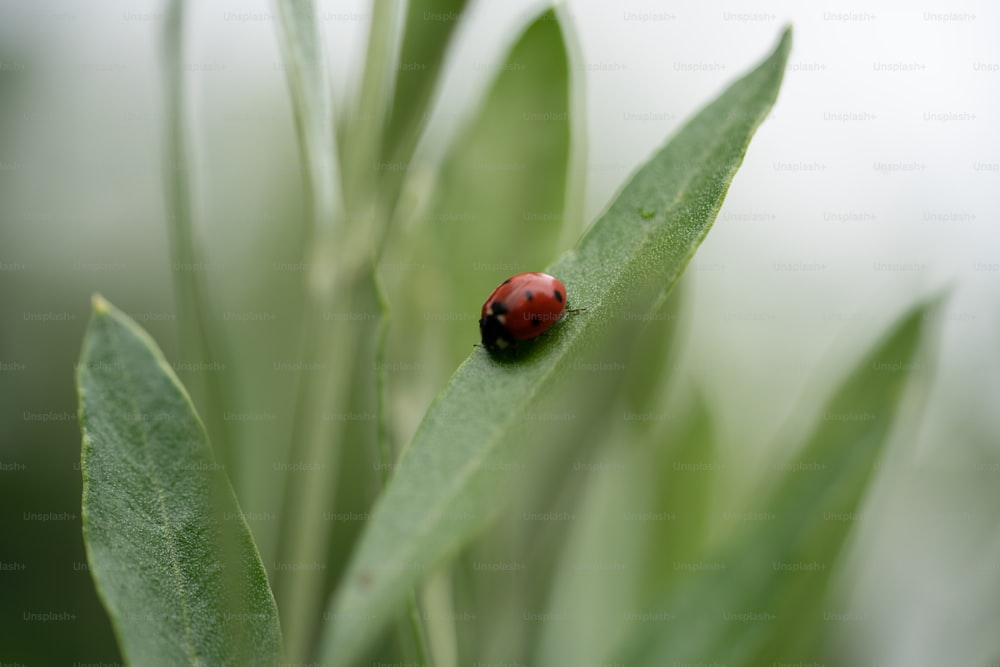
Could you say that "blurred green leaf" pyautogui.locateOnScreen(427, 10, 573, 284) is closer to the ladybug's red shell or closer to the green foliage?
the green foliage

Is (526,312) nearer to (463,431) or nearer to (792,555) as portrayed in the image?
(463,431)

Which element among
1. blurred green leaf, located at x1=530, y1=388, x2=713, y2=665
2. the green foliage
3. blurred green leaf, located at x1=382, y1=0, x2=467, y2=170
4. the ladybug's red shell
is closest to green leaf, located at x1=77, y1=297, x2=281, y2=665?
the green foliage

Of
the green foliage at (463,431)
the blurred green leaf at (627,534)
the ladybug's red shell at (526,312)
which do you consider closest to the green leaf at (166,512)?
the green foliage at (463,431)

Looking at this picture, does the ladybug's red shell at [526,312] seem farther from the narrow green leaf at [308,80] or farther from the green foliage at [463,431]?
the narrow green leaf at [308,80]

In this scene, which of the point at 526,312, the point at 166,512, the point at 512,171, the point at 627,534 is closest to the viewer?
the point at 166,512

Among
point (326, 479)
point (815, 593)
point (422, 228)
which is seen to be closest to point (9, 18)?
point (422, 228)

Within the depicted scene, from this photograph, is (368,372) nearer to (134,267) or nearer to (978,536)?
(134,267)

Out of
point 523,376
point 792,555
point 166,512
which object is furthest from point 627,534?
point 166,512
